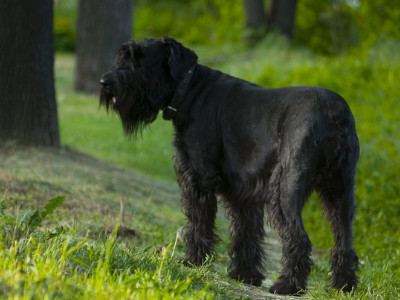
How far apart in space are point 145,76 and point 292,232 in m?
1.93

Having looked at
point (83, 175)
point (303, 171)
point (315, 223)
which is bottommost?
point (315, 223)

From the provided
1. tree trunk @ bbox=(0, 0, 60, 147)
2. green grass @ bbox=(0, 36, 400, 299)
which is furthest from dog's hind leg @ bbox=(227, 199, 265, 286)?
tree trunk @ bbox=(0, 0, 60, 147)

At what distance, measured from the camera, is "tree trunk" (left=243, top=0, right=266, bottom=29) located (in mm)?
26469

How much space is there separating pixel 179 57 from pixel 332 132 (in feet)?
5.28

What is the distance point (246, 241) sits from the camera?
199 inches

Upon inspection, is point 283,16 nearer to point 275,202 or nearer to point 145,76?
point 145,76

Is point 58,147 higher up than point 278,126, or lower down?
lower down

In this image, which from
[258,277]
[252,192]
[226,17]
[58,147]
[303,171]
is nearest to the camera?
[303,171]

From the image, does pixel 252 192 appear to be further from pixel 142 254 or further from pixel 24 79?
pixel 24 79

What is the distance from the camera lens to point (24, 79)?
7285 mm

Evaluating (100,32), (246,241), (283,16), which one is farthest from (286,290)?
(283,16)

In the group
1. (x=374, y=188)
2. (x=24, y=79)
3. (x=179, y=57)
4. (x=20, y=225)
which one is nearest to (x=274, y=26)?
(x=374, y=188)

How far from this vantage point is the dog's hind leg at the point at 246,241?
5.02 metres

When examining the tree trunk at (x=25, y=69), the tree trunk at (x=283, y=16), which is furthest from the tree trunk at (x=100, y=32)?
the tree trunk at (x=283, y=16)
